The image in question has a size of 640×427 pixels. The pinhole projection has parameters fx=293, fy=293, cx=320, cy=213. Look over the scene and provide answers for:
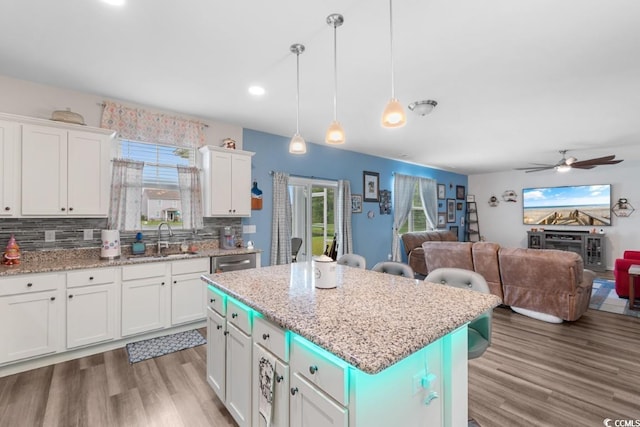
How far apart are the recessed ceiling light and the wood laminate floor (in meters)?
2.78

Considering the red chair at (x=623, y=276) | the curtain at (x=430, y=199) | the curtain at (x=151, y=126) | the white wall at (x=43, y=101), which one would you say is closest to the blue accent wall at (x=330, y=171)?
the curtain at (x=430, y=199)

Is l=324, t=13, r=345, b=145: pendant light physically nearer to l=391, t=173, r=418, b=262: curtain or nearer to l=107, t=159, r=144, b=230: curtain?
l=107, t=159, r=144, b=230: curtain

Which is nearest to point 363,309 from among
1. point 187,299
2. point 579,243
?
point 187,299

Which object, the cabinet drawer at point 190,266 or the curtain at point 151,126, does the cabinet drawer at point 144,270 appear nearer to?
the cabinet drawer at point 190,266

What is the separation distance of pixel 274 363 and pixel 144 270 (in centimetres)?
236

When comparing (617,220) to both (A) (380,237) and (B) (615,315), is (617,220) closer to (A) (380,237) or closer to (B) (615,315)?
(B) (615,315)

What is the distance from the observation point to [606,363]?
8.96 feet

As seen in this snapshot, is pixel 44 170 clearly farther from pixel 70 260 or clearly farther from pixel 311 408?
pixel 311 408

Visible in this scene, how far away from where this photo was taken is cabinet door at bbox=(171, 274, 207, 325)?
3367 millimetres

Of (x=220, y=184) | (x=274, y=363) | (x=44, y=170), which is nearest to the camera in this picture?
(x=274, y=363)

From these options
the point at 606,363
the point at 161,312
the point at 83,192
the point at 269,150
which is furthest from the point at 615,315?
the point at 83,192

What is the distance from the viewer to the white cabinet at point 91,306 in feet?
9.07

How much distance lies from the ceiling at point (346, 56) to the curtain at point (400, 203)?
2.85 metres

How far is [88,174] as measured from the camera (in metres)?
3.05
